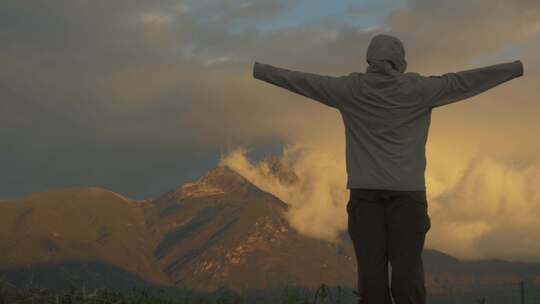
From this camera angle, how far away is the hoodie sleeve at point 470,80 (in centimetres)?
710

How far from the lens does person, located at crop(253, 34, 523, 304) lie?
671 cm

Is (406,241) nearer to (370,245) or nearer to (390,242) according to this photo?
(390,242)

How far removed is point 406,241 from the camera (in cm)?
666

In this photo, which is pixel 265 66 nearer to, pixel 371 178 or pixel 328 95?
pixel 328 95

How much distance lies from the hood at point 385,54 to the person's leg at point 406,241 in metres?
1.03

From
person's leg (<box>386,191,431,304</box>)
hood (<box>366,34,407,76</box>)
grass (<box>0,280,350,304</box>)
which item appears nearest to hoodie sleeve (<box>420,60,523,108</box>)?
hood (<box>366,34,407,76</box>)

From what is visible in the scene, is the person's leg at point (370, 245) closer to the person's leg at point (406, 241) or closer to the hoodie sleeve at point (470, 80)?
the person's leg at point (406, 241)

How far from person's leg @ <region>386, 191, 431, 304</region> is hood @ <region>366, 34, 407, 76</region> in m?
1.03

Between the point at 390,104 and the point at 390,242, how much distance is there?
1.11 metres


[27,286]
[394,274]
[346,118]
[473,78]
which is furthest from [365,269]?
[27,286]

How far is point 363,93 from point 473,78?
98cm

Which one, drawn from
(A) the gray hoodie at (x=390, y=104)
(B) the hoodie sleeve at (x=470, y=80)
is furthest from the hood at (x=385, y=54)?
(B) the hoodie sleeve at (x=470, y=80)

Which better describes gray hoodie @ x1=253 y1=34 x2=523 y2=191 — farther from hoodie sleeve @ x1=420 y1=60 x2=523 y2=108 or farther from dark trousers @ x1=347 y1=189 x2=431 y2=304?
dark trousers @ x1=347 y1=189 x2=431 y2=304

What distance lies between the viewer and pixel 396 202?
6.71 metres
